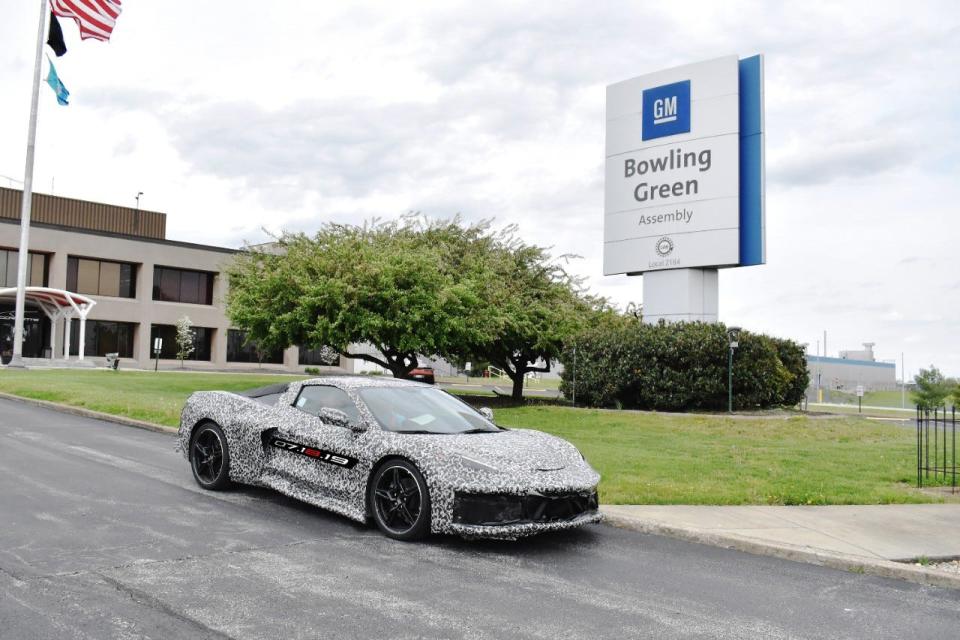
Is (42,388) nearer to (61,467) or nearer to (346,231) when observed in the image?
(346,231)

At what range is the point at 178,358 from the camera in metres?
57.3

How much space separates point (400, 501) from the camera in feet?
21.9

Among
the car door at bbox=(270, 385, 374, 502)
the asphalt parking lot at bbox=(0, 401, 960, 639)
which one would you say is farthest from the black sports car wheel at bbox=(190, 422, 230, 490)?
the car door at bbox=(270, 385, 374, 502)

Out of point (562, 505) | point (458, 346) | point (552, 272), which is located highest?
point (552, 272)

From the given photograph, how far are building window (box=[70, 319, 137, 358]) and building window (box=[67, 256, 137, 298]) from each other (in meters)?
2.11

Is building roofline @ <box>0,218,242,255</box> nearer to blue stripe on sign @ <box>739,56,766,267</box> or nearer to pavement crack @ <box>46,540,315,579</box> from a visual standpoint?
blue stripe on sign @ <box>739,56,766,267</box>

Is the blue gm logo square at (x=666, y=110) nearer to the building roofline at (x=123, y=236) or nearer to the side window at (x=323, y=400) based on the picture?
the side window at (x=323, y=400)

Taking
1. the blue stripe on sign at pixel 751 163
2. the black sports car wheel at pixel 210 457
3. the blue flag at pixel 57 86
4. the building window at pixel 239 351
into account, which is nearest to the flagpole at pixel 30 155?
the blue flag at pixel 57 86

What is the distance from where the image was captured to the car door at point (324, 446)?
7.06m

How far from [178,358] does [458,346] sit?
124 feet

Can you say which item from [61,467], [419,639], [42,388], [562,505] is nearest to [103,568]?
[419,639]

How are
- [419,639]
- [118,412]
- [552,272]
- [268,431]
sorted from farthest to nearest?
[552,272], [118,412], [268,431], [419,639]

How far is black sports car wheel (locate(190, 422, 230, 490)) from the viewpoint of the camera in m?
8.33

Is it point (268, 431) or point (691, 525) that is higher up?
point (268, 431)
